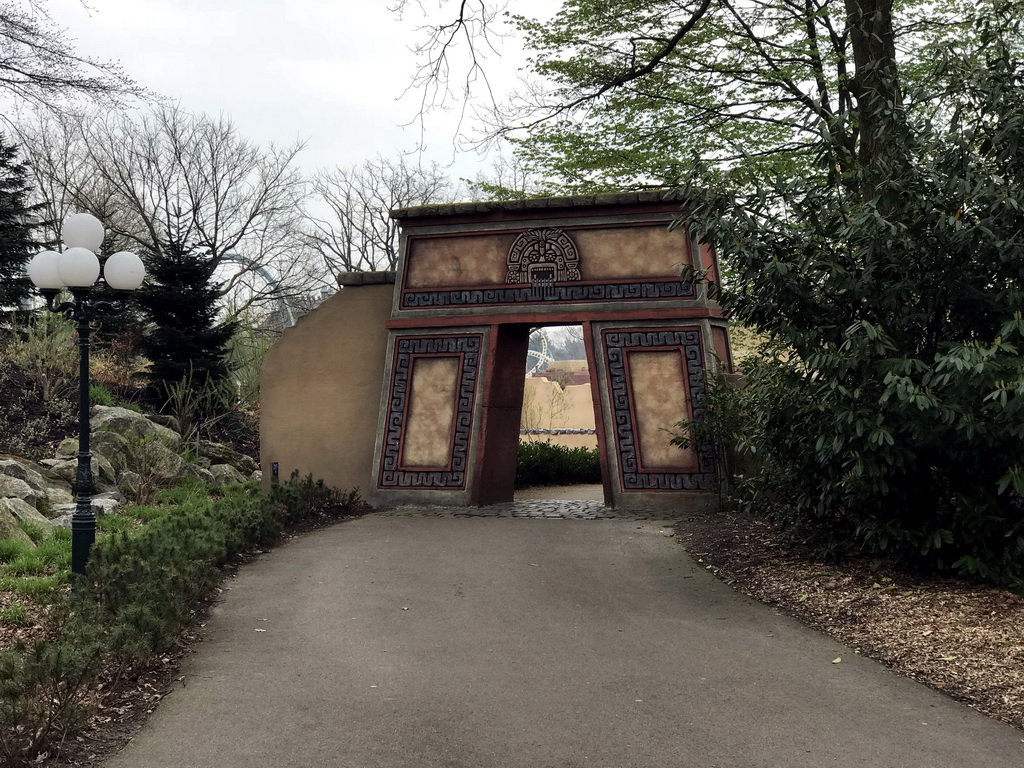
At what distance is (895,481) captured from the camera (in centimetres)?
755

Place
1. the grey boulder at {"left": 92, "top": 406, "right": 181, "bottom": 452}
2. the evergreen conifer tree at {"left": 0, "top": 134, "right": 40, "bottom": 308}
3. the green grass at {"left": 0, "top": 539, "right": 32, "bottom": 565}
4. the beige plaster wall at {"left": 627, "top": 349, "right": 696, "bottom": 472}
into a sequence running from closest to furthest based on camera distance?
the green grass at {"left": 0, "top": 539, "right": 32, "bottom": 565}, the beige plaster wall at {"left": 627, "top": 349, "right": 696, "bottom": 472}, the grey boulder at {"left": 92, "top": 406, "right": 181, "bottom": 452}, the evergreen conifer tree at {"left": 0, "top": 134, "right": 40, "bottom": 308}

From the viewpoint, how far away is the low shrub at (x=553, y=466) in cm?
1770

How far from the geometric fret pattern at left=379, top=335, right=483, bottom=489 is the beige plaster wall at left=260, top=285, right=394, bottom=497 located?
421 mm

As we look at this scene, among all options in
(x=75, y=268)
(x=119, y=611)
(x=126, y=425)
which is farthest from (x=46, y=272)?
(x=126, y=425)

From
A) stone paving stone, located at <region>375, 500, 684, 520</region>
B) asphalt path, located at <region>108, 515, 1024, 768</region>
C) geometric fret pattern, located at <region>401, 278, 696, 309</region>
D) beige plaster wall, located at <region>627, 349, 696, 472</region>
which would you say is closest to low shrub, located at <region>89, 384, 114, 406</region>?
geometric fret pattern, located at <region>401, 278, 696, 309</region>

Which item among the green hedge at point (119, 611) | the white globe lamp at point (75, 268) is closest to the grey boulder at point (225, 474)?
the green hedge at point (119, 611)

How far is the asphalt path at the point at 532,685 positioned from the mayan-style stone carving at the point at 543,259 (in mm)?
5035

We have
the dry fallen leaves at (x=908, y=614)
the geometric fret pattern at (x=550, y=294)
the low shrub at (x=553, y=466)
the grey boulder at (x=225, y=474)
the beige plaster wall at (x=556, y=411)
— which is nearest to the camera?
the dry fallen leaves at (x=908, y=614)

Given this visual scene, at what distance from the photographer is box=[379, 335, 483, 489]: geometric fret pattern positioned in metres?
12.7

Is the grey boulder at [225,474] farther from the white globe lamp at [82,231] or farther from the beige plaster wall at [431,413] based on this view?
the white globe lamp at [82,231]

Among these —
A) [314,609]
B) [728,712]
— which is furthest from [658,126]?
[728,712]

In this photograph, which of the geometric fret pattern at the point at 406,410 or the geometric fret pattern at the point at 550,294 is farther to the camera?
the geometric fret pattern at the point at 406,410

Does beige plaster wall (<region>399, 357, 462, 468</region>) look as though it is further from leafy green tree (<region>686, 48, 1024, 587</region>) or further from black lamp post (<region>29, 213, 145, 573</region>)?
leafy green tree (<region>686, 48, 1024, 587</region>)

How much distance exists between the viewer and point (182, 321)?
63.4ft
